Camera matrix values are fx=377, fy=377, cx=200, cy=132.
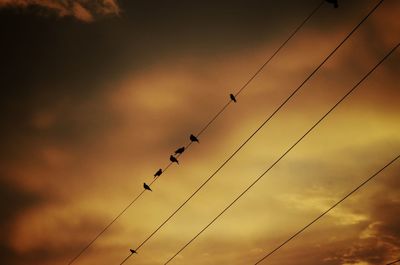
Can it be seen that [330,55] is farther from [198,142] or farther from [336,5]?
[198,142]

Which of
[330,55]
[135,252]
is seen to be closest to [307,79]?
[330,55]

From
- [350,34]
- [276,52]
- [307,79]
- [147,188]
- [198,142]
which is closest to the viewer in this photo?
[350,34]

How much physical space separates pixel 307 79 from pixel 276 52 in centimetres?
134

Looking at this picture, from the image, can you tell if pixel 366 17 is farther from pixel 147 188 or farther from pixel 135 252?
pixel 135 252

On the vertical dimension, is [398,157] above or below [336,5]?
below

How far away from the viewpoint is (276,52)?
10.6 m

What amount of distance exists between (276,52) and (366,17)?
2447 mm

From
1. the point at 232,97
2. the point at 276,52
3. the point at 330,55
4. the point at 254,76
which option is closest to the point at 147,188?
the point at 232,97

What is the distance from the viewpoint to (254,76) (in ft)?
36.8

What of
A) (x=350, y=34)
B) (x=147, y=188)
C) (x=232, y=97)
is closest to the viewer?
(x=350, y=34)

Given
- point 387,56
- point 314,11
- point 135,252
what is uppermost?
point 314,11

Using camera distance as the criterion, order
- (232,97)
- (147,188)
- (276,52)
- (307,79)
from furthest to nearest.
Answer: (147,188), (232,97), (276,52), (307,79)

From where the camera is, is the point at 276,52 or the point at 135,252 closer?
the point at 276,52

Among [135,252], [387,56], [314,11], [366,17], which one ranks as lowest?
[135,252]
